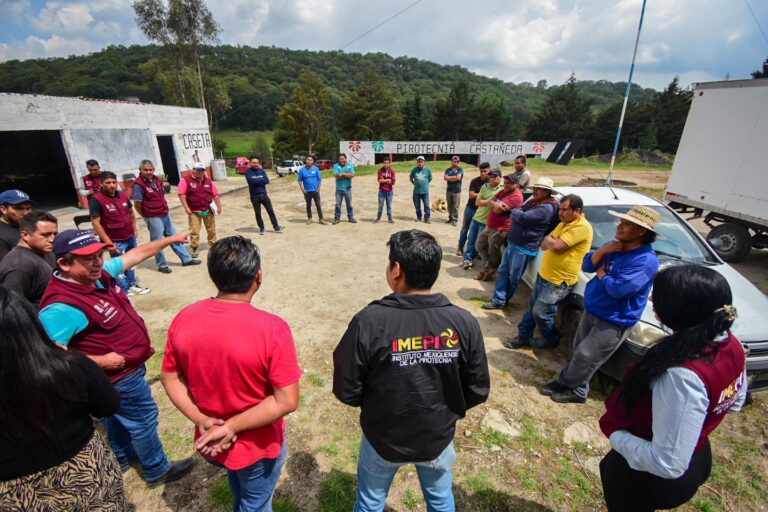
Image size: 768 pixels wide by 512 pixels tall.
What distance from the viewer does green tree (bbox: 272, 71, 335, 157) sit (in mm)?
43312

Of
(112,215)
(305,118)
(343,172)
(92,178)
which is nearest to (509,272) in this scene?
(343,172)

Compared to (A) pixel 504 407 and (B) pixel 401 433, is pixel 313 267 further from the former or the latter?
(B) pixel 401 433

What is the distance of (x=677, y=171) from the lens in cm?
830

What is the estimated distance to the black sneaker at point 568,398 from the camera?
335 cm

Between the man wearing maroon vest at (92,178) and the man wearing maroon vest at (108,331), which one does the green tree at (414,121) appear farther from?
the man wearing maroon vest at (108,331)

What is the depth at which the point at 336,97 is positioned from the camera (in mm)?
62469

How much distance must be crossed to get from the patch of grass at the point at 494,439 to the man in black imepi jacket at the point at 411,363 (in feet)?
4.63

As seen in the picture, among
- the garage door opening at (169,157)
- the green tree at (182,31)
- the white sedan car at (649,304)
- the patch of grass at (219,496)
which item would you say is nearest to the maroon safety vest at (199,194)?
the patch of grass at (219,496)

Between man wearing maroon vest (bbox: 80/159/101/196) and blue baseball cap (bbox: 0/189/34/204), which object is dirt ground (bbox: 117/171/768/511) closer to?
blue baseball cap (bbox: 0/189/34/204)

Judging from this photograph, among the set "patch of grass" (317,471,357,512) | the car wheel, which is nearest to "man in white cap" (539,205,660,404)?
the car wheel

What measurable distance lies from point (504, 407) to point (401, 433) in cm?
206

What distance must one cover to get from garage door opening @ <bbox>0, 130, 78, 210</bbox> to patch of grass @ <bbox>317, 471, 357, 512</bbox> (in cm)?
1638

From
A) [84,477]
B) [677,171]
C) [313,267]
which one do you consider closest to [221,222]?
[313,267]

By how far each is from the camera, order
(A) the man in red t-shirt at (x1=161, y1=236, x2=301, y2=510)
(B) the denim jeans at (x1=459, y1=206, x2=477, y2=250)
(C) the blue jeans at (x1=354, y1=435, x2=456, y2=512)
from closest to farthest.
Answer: (A) the man in red t-shirt at (x1=161, y1=236, x2=301, y2=510) < (C) the blue jeans at (x1=354, y1=435, x2=456, y2=512) < (B) the denim jeans at (x1=459, y1=206, x2=477, y2=250)
